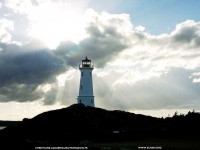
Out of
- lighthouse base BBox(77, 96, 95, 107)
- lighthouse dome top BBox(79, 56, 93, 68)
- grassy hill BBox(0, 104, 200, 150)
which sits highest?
lighthouse dome top BBox(79, 56, 93, 68)

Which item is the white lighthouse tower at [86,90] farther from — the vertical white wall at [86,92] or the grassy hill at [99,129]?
the grassy hill at [99,129]

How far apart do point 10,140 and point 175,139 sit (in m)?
21.5

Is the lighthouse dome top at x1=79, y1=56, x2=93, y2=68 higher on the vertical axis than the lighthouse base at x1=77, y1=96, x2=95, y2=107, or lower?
higher

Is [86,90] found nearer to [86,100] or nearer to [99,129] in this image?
[86,100]

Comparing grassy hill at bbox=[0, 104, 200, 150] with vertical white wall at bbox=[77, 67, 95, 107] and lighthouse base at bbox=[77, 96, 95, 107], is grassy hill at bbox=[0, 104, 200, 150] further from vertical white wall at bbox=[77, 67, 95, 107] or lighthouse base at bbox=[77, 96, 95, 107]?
vertical white wall at bbox=[77, 67, 95, 107]

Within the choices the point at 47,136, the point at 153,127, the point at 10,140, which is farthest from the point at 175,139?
the point at 10,140

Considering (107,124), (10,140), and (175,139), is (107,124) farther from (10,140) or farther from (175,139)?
(10,140)

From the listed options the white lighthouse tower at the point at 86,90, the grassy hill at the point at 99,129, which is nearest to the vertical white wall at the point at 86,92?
the white lighthouse tower at the point at 86,90

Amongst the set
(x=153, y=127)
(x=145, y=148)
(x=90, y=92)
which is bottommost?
(x=145, y=148)

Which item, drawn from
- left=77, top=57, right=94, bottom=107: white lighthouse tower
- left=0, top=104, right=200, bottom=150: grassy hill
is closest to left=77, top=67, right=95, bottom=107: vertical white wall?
left=77, top=57, right=94, bottom=107: white lighthouse tower

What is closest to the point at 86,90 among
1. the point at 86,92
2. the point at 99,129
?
the point at 86,92

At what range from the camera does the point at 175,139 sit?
170 ft

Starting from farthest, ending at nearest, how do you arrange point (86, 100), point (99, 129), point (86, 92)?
point (86, 92)
point (86, 100)
point (99, 129)

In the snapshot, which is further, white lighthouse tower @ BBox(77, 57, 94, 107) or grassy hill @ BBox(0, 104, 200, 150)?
white lighthouse tower @ BBox(77, 57, 94, 107)
